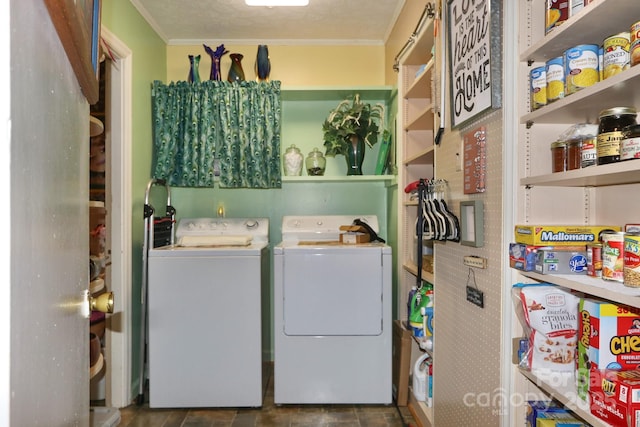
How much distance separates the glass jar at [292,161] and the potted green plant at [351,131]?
225mm

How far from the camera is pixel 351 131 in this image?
2.92 metres

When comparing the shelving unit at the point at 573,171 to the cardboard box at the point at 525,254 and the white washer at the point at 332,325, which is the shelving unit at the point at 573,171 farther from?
the white washer at the point at 332,325

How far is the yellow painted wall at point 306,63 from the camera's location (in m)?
3.27

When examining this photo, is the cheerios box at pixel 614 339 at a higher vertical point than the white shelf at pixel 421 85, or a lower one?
lower

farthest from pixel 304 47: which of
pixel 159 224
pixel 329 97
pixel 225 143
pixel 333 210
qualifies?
pixel 159 224

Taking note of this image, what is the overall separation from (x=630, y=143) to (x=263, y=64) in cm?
262

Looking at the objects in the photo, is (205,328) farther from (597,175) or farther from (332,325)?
(597,175)

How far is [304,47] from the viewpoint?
129 inches

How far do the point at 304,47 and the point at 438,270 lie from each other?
2.20 m

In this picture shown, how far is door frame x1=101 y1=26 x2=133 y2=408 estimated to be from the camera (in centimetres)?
248

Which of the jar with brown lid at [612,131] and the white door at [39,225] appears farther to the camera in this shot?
the jar with brown lid at [612,131]

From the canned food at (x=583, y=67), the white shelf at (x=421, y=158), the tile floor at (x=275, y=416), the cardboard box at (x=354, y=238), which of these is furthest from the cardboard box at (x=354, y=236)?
the canned food at (x=583, y=67)

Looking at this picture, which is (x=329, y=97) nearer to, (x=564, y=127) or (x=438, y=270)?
(x=438, y=270)

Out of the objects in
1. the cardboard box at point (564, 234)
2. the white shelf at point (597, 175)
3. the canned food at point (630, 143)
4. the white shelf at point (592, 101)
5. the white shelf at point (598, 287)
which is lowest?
the white shelf at point (598, 287)
